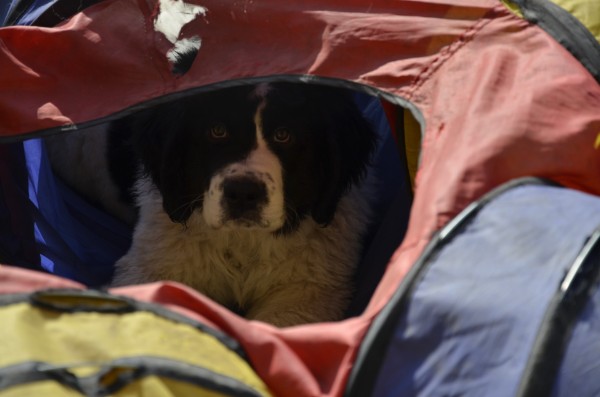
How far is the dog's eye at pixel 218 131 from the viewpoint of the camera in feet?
10.9

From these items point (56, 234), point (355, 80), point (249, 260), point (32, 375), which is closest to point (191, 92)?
point (355, 80)

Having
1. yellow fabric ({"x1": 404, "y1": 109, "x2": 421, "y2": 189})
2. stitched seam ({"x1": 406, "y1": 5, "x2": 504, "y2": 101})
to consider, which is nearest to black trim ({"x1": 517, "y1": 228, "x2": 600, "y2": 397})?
stitched seam ({"x1": 406, "y1": 5, "x2": 504, "y2": 101})

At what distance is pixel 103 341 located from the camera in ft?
6.35

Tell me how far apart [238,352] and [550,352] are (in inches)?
23.2

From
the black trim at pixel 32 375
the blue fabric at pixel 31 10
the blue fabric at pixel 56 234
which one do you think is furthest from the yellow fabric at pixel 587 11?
the blue fabric at pixel 56 234

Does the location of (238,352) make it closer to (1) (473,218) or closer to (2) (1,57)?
(1) (473,218)

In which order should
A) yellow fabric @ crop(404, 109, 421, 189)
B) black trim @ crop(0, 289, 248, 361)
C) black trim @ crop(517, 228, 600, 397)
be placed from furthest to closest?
yellow fabric @ crop(404, 109, 421, 189) → black trim @ crop(0, 289, 248, 361) → black trim @ crop(517, 228, 600, 397)

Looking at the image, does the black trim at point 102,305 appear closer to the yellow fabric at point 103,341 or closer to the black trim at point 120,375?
the yellow fabric at point 103,341

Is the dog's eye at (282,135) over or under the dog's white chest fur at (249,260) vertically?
over

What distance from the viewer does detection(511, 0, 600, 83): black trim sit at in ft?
9.06

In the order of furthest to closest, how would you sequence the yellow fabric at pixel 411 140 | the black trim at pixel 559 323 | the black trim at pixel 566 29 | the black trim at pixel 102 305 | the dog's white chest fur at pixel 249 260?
the dog's white chest fur at pixel 249 260 < the yellow fabric at pixel 411 140 < the black trim at pixel 566 29 < the black trim at pixel 102 305 < the black trim at pixel 559 323

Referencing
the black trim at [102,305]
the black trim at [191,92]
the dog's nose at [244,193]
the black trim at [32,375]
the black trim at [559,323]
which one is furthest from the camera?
the dog's nose at [244,193]

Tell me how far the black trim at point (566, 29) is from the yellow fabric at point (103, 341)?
1316 mm

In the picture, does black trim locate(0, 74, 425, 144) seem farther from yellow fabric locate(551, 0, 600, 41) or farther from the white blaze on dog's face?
yellow fabric locate(551, 0, 600, 41)
